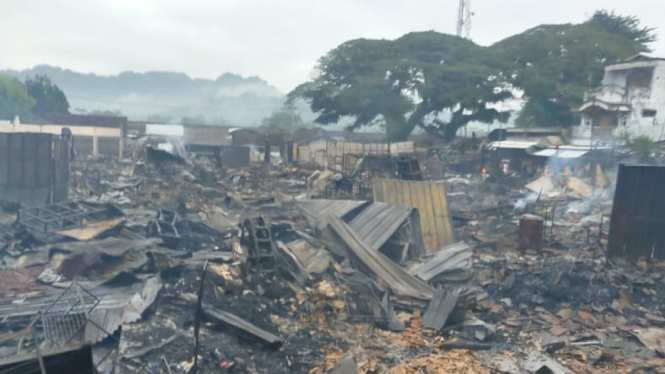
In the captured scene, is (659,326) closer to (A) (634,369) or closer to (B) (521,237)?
(A) (634,369)

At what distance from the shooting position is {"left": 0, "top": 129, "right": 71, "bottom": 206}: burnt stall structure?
1203cm

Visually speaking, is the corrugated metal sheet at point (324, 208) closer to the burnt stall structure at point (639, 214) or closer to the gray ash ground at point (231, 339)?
the gray ash ground at point (231, 339)

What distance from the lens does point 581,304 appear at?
307 inches

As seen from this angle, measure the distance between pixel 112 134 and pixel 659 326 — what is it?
1231 inches

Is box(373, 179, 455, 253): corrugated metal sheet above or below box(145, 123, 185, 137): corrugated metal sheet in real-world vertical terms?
below

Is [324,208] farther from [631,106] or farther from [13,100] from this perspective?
[13,100]

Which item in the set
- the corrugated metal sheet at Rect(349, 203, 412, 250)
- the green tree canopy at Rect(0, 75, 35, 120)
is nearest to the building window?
the corrugated metal sheet at Rect(349, 203, 412, 250)

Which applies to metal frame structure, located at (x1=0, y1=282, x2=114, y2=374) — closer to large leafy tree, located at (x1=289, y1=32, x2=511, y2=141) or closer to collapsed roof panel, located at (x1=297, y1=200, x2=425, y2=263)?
collapsed roof panel, located at (x1=297, y1=200, x2=425, y2=263)

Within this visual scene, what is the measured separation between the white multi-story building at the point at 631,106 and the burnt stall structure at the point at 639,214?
2066 centimetres

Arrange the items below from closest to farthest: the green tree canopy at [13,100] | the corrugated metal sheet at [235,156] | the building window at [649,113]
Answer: the corrugated metal sheet at [235,156], the building window at [649,113], the green tree canopy at [13,100]

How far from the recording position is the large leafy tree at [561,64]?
33.0m

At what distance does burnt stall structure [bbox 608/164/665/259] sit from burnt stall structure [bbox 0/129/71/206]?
1235 centimetres

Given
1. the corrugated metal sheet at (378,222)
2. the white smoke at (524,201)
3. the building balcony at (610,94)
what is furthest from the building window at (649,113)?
the corrugated metal sheet at (378,222)

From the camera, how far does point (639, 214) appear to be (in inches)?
381
